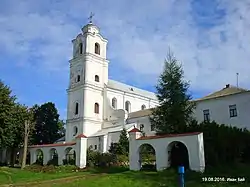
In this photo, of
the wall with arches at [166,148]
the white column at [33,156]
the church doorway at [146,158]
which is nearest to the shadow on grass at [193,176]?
the wall with arches at [166,148]

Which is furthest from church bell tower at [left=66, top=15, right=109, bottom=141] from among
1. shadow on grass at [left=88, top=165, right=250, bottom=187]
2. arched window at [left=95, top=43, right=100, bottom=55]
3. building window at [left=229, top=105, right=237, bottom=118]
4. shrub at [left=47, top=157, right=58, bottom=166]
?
shadow on grass at [left=88, top=165, right=250, bottom=187]

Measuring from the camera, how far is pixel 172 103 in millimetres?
27391

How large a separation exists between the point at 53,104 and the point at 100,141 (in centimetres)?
1698

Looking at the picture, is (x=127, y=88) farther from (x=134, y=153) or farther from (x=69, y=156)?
(x=134, y=153)

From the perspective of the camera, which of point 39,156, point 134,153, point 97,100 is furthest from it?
point 97,100

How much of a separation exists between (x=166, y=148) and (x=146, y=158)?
4776 mm

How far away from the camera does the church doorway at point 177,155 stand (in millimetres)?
21116

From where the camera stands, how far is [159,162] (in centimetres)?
2172

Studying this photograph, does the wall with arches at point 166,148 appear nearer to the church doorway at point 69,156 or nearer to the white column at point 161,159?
the white column at point 161,159

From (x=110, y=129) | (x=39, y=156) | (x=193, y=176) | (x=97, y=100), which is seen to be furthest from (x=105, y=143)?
(x=193, y=176)

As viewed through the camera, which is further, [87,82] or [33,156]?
[87,82]

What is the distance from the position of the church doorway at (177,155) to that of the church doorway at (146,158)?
1981 millimetres

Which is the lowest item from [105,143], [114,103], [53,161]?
[53,161]

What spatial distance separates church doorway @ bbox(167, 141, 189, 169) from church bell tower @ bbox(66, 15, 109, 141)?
28.0 meters
